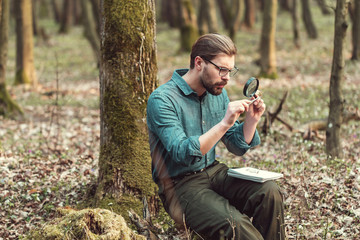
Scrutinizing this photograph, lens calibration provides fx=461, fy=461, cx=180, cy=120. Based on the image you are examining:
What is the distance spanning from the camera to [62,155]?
7.39 meters

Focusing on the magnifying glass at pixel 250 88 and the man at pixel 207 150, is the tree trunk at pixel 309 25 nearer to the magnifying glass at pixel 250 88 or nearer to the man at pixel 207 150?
the man at pixel 207 150

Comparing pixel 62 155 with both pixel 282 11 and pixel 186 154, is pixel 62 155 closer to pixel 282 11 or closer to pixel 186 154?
pixel 186 154

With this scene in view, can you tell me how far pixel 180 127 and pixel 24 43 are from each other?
1143 cm

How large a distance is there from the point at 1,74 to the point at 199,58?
25.0ft

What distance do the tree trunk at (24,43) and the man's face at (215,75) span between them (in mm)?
10898

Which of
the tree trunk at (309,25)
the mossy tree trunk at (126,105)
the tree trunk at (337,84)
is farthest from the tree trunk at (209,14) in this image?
the mossy tree trunk at (126,105)

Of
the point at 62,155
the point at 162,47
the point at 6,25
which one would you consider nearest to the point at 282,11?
the point at 162,47

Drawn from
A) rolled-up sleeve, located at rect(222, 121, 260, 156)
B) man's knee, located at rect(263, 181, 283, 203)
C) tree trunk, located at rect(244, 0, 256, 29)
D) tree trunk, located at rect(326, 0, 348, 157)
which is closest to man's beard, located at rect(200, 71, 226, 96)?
rolled-up sleeve, located at rect(222, 121, 260, 156)

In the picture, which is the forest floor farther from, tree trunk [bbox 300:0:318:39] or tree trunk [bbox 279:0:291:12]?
tree trunk [bbox 279:0:291:12]

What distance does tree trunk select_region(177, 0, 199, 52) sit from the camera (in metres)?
19.8

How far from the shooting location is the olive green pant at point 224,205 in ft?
12.3

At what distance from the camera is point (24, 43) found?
14102 mm

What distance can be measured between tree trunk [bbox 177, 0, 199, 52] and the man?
15.7 metres

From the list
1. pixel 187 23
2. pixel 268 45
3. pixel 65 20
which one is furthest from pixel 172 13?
pixel 268 45
